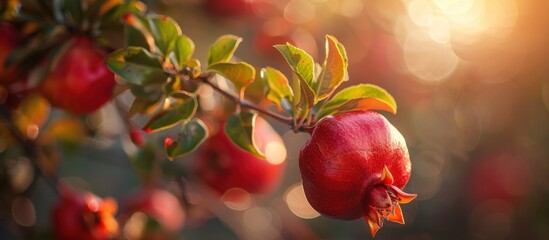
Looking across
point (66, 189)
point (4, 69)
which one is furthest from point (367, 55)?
point (4, 69)

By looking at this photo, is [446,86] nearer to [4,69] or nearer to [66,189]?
[66,189]

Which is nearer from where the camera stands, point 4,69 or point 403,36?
point 4,69

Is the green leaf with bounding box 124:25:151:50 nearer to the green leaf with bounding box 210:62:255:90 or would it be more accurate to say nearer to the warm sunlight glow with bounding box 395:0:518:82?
the green leaf with bounding box 210:62:255:90

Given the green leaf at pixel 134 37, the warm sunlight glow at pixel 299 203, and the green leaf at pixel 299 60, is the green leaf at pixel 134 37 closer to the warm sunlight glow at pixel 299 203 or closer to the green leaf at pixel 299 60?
the green leaf at pixel 299 60

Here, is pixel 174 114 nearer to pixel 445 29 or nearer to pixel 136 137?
pixel 136 137

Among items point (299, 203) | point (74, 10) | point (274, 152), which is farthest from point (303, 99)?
point (299, 203)

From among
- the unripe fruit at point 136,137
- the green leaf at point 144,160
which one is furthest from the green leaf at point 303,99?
the green leaf at point 144,160
